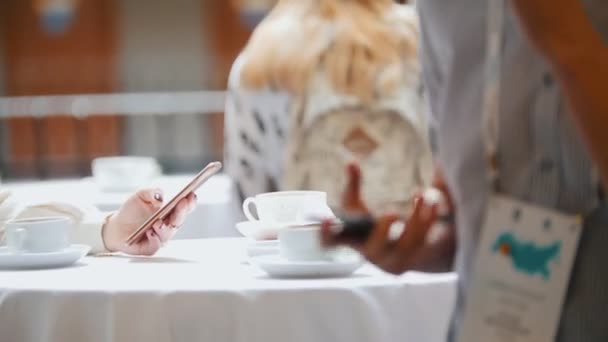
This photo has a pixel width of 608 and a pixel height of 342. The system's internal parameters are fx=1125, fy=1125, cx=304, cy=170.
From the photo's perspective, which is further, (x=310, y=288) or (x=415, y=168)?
(x=415, y=168)

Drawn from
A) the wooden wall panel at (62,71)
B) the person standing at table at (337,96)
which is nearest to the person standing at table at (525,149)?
the person standing at table at (337,96)

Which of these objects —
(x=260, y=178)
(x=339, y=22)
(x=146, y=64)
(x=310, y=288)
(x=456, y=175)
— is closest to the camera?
(x=456, y=175)

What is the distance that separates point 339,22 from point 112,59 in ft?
37.7

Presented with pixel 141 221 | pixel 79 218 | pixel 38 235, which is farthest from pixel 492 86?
pixel 79 218

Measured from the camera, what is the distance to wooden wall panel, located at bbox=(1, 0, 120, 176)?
13.9 m

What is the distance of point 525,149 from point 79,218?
140cm

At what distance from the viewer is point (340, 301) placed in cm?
162

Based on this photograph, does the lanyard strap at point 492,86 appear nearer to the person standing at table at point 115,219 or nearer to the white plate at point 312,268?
the white plate at point 312,268

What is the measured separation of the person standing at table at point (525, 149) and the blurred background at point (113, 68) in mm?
12126

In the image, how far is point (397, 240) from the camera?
1106 mm

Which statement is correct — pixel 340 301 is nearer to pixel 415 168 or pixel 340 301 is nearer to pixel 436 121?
pixel 436 121

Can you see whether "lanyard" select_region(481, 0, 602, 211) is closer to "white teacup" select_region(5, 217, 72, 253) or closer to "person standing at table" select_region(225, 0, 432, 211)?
"white teacup" select_region(5, 217, 72, 253)

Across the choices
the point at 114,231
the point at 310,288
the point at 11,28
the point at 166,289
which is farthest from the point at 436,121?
the point at 11,28

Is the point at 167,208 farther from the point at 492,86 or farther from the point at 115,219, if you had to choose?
the point at 492,86
